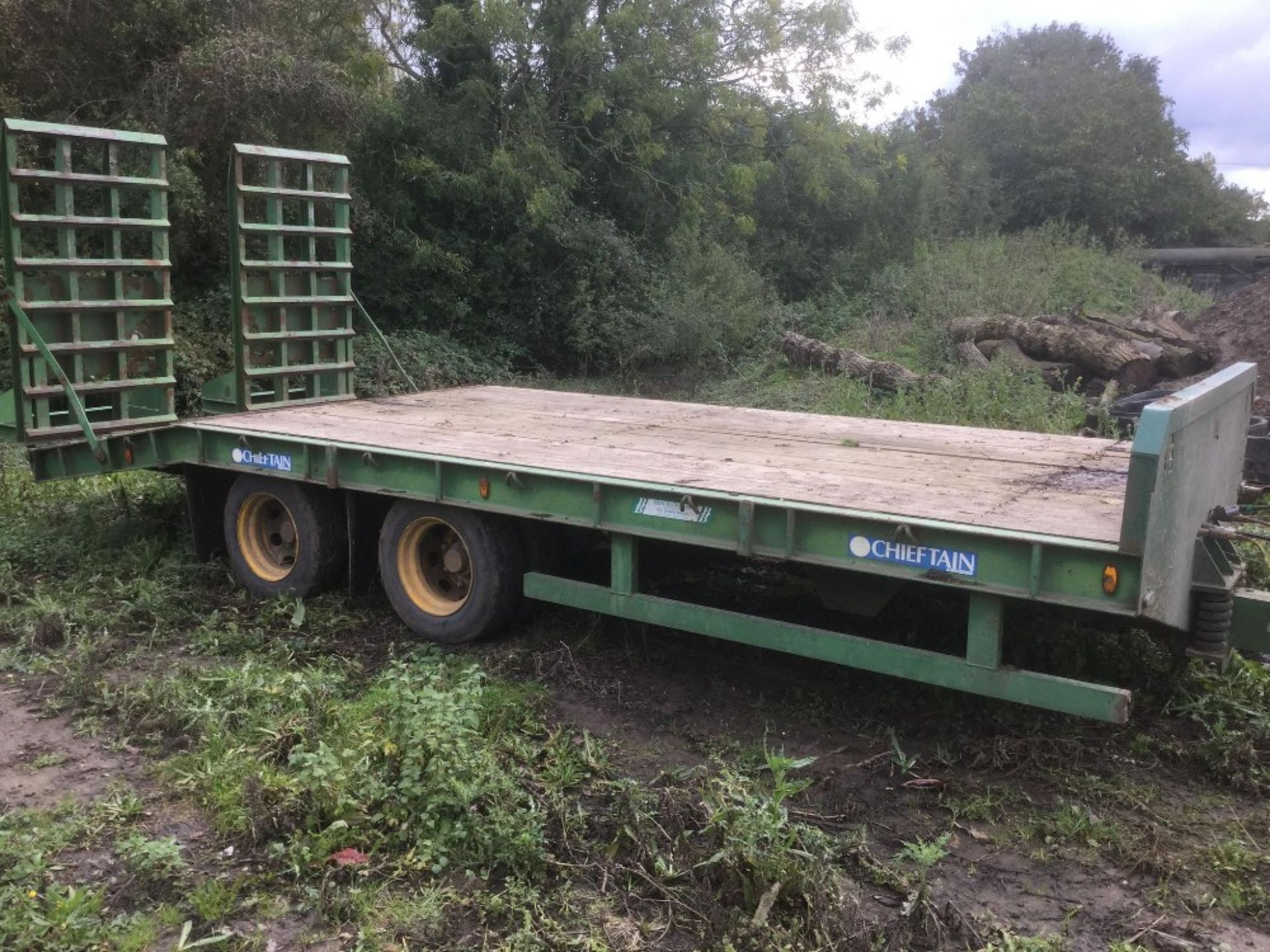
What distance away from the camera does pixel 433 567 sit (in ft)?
21.5

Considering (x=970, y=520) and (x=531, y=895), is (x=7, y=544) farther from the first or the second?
(x=970, y=520)

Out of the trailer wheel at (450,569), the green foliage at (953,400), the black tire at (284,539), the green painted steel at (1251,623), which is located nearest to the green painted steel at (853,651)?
the trailer wheel at (450,569)

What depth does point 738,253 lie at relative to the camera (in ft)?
71.3

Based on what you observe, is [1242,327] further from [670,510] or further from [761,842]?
[761,842]

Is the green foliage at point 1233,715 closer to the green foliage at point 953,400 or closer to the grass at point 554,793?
the grass at point 554,793

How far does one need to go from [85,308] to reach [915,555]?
5534mm

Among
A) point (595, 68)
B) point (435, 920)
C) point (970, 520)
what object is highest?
point (595, 68)

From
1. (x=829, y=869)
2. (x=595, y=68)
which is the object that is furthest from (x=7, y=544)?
(x=595, y=68)

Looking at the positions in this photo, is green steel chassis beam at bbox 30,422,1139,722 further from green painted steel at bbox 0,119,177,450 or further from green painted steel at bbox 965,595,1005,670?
green painted steel at bbox 0,119,177,450

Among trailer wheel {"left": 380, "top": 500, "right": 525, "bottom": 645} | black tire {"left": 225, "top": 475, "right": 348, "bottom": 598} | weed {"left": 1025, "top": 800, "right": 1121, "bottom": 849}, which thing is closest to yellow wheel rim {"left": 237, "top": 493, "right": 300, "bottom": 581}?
black tire {"left": 225, "top": 475, "right": 348, "bottom": 598}

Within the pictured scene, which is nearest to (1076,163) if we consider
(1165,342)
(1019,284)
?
(1019,284)

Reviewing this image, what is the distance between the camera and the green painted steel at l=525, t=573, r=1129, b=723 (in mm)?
4234

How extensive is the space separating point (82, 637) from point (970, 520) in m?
4.81

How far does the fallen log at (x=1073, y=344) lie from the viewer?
13.7 meters
